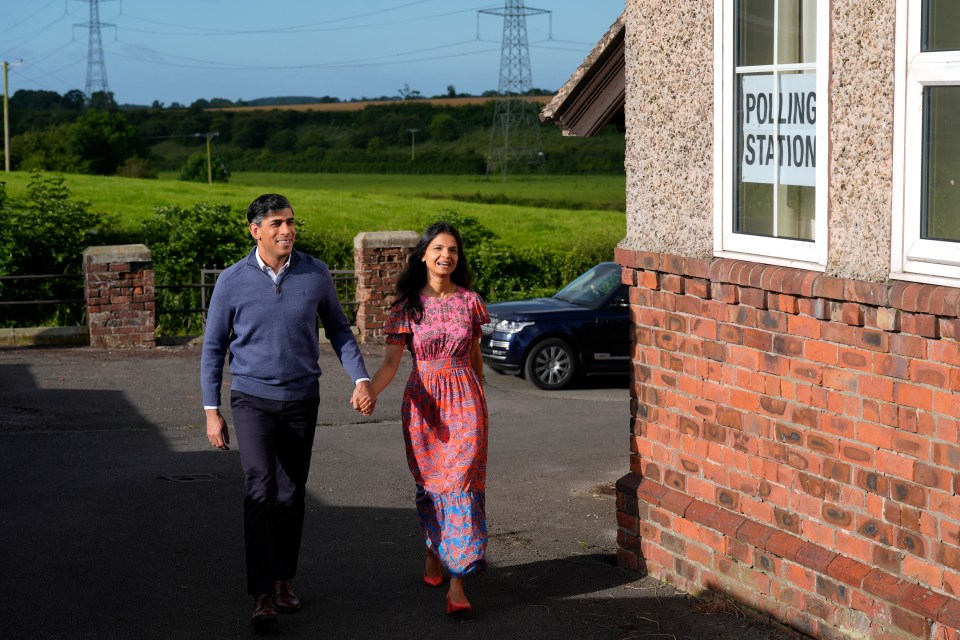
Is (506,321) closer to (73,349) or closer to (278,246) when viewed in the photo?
(73,349)

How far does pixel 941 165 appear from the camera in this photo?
4.62 meters

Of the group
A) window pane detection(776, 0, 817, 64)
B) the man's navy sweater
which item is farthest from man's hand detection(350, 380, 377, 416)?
window pane detection(776, 0, 817, 64)

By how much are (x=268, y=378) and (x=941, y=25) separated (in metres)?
3.20

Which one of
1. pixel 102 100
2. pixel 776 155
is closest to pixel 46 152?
pixel 102 100

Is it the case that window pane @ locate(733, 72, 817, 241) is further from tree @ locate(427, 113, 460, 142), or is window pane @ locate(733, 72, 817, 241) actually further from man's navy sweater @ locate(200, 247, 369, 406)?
tree @ locate(427, 113, 460, 142)

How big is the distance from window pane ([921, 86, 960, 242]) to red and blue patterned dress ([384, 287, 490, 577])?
2.24 m

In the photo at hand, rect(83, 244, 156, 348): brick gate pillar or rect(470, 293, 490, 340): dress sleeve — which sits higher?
rect(470, 293, 490, 340): dress sleeve

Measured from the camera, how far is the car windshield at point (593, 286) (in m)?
15.8

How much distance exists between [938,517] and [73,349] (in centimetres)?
1417

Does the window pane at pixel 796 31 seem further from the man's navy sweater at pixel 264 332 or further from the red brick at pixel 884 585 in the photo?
the man's navy sweater at pixel 264 332

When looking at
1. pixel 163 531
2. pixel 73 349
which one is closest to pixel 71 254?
pixel 73 349

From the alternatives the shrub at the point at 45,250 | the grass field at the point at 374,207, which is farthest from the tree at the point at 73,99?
the shrub at the point at 45,250

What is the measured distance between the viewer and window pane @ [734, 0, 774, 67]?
216 inches

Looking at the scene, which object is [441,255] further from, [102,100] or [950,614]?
[102,100]
